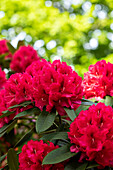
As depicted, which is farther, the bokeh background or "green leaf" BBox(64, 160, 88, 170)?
the bokeh background

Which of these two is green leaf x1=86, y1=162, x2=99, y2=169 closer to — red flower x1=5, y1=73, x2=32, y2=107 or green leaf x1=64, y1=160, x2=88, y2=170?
green leaf x1=64, y1=160, x2=88, y2=170

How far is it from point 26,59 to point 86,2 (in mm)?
6324

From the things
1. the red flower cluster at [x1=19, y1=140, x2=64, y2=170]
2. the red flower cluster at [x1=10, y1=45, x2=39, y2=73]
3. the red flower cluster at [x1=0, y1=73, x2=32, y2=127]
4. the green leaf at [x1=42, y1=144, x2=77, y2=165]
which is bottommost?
the red flower cluster at [x1=10, y1=45, x2=39, y2=73]

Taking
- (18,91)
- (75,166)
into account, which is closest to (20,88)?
(18,91)

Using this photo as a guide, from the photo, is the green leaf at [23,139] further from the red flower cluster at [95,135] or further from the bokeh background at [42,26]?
the bokeh background at [42,26]

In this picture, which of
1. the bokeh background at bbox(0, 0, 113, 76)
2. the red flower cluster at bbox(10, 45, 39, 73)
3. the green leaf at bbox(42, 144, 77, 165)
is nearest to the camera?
the green leaf at bbox(42, 144, 77, 165)

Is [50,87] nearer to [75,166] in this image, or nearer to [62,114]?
[62,114]

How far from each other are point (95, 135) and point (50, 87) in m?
0.28

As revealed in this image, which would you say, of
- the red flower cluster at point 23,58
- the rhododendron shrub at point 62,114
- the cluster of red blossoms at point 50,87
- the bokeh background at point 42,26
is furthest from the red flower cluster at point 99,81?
the bokeh background at point 42,26

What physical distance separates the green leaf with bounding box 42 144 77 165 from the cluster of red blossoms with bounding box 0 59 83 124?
0.60 feet

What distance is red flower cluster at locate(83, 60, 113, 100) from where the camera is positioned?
111 cm

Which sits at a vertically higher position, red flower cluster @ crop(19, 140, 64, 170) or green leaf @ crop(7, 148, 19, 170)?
red flower cluster @ crop(19, 140, 64, 170)

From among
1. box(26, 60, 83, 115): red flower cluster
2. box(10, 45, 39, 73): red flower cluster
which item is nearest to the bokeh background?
box(10, 45, 39, 73): red flower cluster

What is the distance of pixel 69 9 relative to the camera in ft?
28.2
